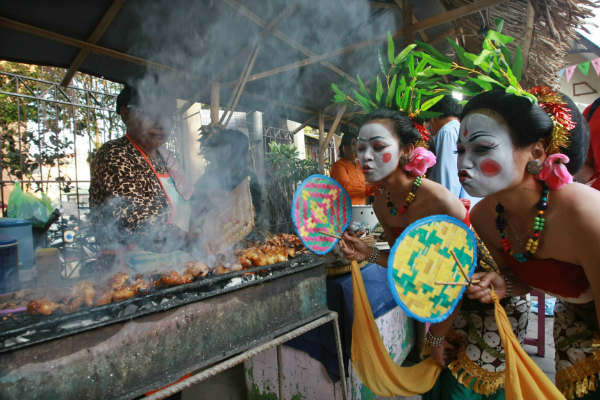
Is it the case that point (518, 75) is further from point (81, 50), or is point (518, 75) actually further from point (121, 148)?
point (81, 50)

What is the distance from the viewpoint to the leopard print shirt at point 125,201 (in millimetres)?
2301

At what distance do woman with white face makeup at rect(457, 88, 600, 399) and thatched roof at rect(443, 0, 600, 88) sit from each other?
2.61 meters

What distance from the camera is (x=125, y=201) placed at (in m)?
2.31

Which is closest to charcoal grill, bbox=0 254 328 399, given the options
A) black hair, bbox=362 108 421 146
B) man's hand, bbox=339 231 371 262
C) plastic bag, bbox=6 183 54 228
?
man's hand, bbox=339 231 371 262

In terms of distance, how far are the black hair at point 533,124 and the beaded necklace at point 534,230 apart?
184mm

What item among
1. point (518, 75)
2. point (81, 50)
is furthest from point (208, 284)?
point (81, 50)

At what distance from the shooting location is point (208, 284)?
1836 mm

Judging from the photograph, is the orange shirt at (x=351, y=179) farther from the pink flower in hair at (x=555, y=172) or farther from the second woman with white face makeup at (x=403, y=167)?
the pink flower in hair at (x=555, y=172)

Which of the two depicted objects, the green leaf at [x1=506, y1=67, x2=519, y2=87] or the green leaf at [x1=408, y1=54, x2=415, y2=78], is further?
the green leaf at [x1=408, y1=54, x2=415, y2=78]

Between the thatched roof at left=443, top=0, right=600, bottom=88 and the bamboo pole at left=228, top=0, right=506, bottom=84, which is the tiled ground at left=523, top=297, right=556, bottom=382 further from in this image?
the bamboo pole at left=228, top=0, right=506, bottom=84

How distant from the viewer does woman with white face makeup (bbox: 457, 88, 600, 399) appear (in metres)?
1.31

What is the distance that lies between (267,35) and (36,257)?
4311 millimetres

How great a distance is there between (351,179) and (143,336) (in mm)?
3690

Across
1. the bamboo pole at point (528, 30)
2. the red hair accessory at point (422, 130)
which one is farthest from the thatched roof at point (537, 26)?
the red hair accessory at point (422, 130)
